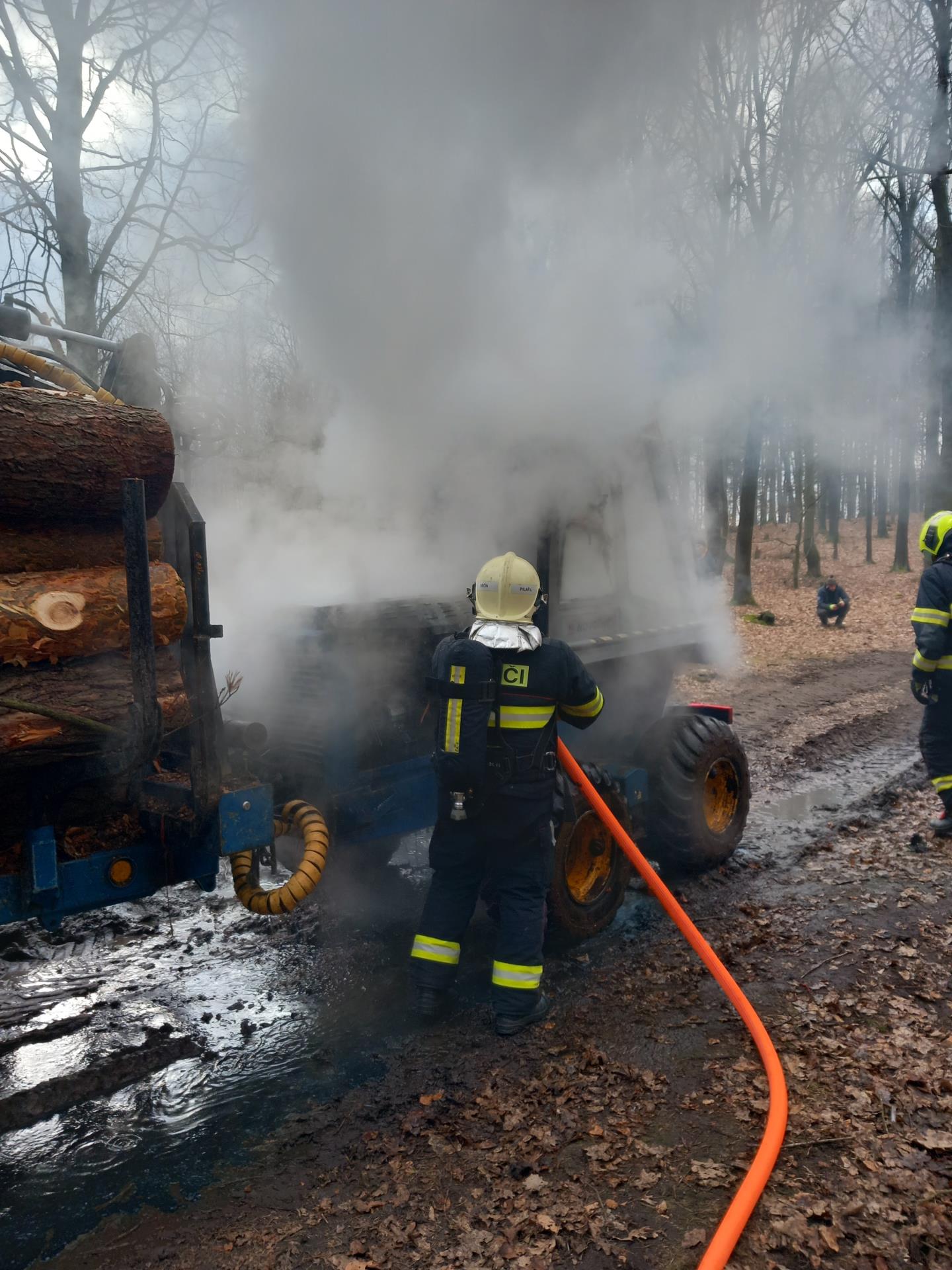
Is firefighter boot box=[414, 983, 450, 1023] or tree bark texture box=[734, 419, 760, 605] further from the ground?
tree bark texture box=[734, 419, 760, 605]

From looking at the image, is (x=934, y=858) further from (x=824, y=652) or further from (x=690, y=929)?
(x=824, y=652)

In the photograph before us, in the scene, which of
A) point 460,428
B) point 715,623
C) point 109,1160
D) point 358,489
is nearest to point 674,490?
point 715,623

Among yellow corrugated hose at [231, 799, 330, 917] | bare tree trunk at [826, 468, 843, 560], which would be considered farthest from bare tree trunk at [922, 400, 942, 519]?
yellow corrugated hose at [231, 799, 330, 917]

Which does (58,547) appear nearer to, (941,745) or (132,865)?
Result: (132,865)

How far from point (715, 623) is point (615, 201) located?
3111mm

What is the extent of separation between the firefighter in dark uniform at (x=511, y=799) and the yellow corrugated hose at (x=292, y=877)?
1.91ft

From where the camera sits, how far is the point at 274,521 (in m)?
5.11

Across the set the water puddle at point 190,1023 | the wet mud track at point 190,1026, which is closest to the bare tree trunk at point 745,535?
the wet mud track at point 190,1026

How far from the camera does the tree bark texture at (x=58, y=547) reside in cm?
289

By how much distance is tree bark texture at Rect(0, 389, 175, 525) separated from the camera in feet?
9.30

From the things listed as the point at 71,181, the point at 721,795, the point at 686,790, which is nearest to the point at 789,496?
the point at 71,181

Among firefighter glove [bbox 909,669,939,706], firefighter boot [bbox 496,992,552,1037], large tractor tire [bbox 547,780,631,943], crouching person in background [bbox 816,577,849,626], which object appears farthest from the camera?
crouching person in background [bbox 816,577,849,626]

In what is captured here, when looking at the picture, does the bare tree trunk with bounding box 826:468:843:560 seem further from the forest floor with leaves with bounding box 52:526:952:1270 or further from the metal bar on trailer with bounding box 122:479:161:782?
the metal bar on trailer with bounding box 122:479:161:782

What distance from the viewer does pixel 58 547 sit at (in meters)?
3.00
